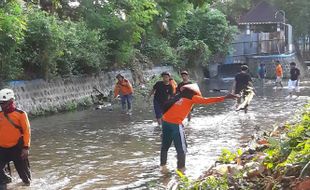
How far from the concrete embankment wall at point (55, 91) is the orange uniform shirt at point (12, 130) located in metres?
10.6

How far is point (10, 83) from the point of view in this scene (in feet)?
59.9

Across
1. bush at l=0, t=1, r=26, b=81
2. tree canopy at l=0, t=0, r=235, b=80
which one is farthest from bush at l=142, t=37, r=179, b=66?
bush at l=0, t=1, r=26, b=81

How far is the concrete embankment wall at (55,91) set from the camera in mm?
18828

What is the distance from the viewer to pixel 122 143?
12.7 m

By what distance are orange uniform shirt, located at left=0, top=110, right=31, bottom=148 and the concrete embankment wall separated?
10.6 meters

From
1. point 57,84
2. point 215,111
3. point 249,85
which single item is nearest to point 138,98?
point 57,84

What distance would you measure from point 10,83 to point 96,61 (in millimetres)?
5458

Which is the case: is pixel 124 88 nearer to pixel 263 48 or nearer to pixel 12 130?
pixel 12 130

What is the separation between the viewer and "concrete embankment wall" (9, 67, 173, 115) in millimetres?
18828

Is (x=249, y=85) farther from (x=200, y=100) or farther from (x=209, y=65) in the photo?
(x=209, y=65)

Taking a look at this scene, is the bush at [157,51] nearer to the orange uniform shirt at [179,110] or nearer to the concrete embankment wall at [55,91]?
the concrete embankment wall at [55,91]

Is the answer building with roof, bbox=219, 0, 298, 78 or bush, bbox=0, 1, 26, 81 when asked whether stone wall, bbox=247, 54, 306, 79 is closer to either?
building with roof, bbox=219, 0, 298, 78

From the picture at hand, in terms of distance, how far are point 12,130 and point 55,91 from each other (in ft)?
42.7

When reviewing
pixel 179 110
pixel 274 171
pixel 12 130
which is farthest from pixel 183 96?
pixel 274 171
